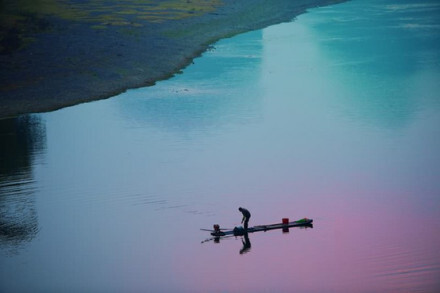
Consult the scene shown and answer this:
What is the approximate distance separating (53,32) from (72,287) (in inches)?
1595

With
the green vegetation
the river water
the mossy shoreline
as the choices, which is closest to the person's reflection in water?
the river water

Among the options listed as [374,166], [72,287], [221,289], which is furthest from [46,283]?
[374,166]

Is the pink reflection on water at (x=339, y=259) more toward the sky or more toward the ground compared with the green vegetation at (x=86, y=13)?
more toward the ground

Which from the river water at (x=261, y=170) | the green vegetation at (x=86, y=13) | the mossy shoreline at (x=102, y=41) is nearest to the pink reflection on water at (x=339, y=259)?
the river water at (x=261, y=170)

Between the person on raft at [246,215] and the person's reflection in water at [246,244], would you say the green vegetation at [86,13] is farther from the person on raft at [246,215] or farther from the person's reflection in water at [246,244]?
the person's reflection in water at [246,244]

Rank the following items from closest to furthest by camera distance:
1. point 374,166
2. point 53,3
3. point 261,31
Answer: point 374,166 → point 261,31 → point 53,3

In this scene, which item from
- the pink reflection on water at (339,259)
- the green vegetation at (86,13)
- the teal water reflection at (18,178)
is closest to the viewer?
the pink reflection on water at (339,259)

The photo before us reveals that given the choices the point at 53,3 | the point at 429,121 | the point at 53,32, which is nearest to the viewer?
the point at 429,121

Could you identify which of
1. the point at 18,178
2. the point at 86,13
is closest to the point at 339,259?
the point at 18,178

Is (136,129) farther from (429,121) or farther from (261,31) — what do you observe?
(261,31)

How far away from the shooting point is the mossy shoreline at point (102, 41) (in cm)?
4022

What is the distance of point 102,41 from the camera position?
52156 mm

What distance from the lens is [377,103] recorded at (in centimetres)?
3644

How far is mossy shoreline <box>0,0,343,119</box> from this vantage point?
132 ft
